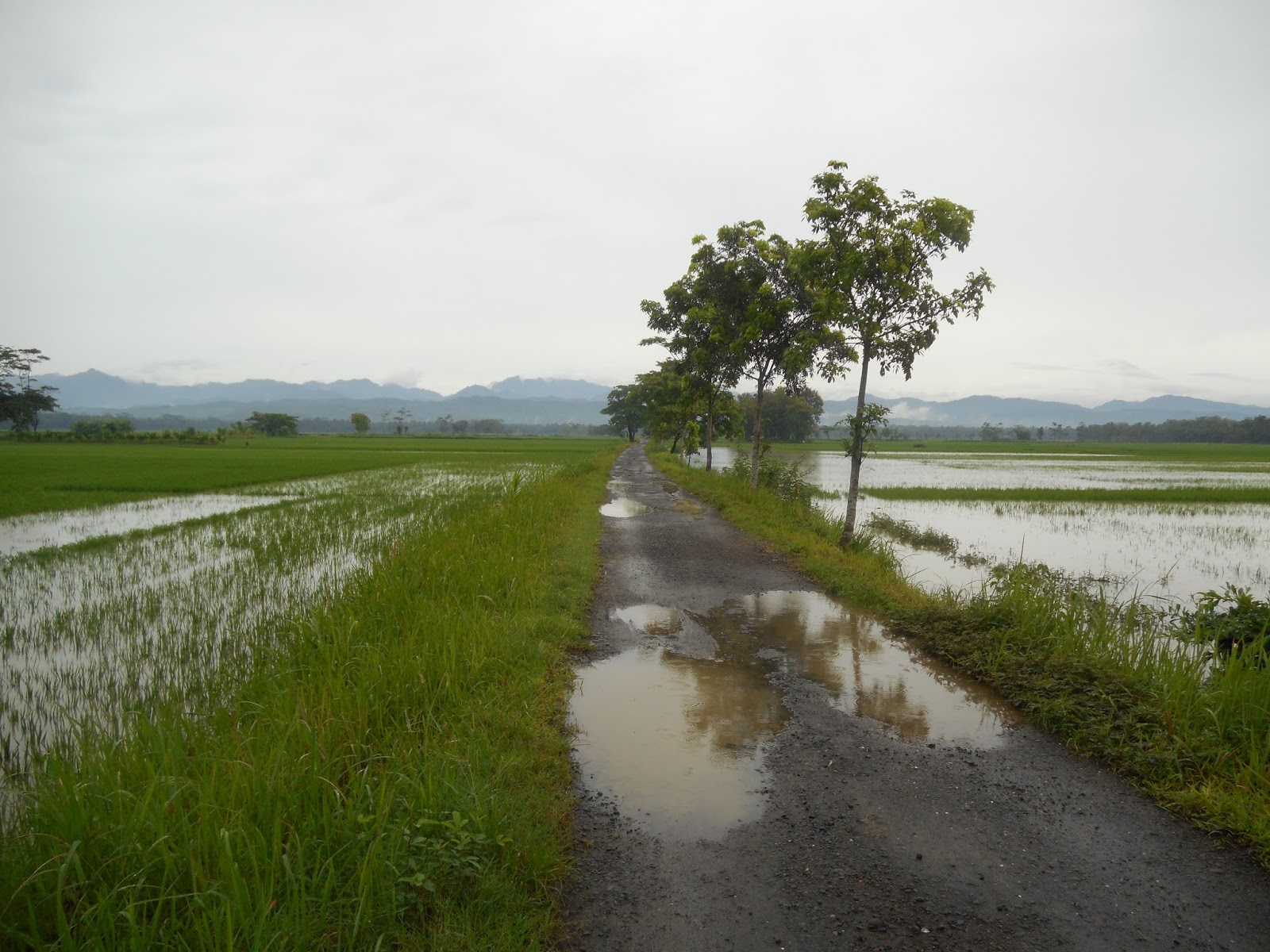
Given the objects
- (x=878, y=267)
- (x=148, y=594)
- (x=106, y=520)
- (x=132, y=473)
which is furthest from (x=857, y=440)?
(x=132, y=473)

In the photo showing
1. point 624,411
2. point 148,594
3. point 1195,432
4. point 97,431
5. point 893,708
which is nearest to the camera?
point 893,708

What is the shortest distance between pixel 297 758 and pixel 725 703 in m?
3.08

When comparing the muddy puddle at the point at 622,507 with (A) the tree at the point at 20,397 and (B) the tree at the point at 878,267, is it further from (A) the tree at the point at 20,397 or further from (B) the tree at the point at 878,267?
(A) the tree at the point at 20,397

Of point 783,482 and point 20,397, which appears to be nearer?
point 783,482

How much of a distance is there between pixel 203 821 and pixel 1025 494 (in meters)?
24.6

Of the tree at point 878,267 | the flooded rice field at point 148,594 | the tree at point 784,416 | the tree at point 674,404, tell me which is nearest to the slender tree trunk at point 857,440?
the tree at point 878,267

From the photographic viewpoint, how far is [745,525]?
554 inches

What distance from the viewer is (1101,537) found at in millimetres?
14562

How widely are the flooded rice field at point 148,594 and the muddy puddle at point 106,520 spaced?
0.20 feet

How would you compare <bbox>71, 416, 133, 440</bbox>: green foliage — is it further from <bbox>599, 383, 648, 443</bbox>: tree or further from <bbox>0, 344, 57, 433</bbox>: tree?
<bbox>599, 383, 648, 443</bbox>: tree

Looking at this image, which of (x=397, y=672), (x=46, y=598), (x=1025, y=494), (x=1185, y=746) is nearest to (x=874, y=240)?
(x=1185, y=746)

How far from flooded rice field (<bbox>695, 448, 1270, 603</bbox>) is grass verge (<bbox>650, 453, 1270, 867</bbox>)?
275cm

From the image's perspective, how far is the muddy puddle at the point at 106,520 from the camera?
1182cm

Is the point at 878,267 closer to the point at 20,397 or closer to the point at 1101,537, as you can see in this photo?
the point at 1101,537
